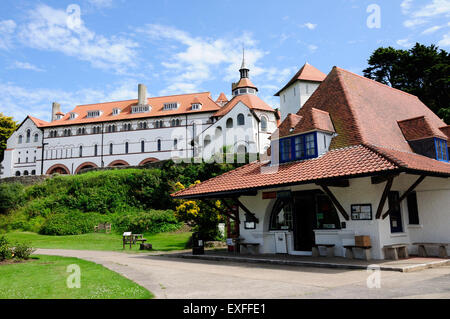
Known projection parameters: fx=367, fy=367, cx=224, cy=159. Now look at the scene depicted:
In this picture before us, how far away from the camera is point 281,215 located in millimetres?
16844

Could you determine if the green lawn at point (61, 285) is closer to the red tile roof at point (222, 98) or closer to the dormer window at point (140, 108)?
the red tile roof at point (222, 98)

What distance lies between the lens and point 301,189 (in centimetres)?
1564

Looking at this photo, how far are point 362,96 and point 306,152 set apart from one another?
4.89m

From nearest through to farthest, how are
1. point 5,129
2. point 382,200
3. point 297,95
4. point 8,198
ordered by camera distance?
point 382,200 < point 297,95 < point 8,198 < point 5,129

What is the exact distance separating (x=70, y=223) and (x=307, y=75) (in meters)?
27.3

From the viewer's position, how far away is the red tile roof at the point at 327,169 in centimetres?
1216

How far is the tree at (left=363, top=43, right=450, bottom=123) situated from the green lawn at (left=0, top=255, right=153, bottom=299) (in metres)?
29.9

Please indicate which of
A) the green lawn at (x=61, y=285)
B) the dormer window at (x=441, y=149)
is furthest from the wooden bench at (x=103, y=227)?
the dormer window at (x=441, y=149)

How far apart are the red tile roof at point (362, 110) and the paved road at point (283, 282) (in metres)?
5.97

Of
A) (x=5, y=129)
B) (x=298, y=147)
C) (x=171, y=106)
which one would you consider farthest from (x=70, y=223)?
(x=5, y=129)

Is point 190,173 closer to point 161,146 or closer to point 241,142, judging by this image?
point 241,142

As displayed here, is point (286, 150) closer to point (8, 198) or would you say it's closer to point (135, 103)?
point (8, 198)
